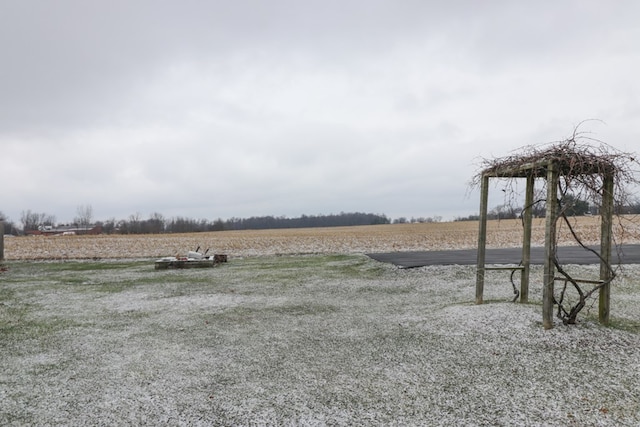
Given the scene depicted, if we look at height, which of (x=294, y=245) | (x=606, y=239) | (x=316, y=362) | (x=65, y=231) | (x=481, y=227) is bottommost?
(x=65, y=231)

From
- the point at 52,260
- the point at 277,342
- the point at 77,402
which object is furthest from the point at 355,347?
the point at 52,260

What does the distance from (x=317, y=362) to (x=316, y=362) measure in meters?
0.01

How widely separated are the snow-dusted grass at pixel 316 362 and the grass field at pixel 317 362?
0.07 ft

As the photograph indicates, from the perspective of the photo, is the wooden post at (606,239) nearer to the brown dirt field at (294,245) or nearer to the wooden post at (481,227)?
the brown dirt field at (294,245)

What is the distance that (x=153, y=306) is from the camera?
9172 mm

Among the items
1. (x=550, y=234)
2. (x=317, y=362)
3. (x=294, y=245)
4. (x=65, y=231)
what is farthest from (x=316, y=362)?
(x=65, y=231)

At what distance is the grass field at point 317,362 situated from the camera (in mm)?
3977

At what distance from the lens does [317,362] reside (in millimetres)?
5320

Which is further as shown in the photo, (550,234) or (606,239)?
(606,239)

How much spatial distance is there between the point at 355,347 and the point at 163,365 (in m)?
2.57

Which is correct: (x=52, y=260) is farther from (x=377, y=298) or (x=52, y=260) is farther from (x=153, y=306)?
(x=377, y=298)

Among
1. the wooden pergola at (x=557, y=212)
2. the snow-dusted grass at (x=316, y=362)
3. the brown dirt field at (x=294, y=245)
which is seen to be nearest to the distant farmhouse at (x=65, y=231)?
the brown dirt field at (x=294, y=245)

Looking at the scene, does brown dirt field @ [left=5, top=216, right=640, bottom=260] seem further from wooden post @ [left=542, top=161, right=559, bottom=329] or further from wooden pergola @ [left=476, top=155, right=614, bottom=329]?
wooden post @ [left=542, top=161, right=559, bottom=329]

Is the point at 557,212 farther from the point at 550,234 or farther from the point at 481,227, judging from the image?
the point at 481,227
